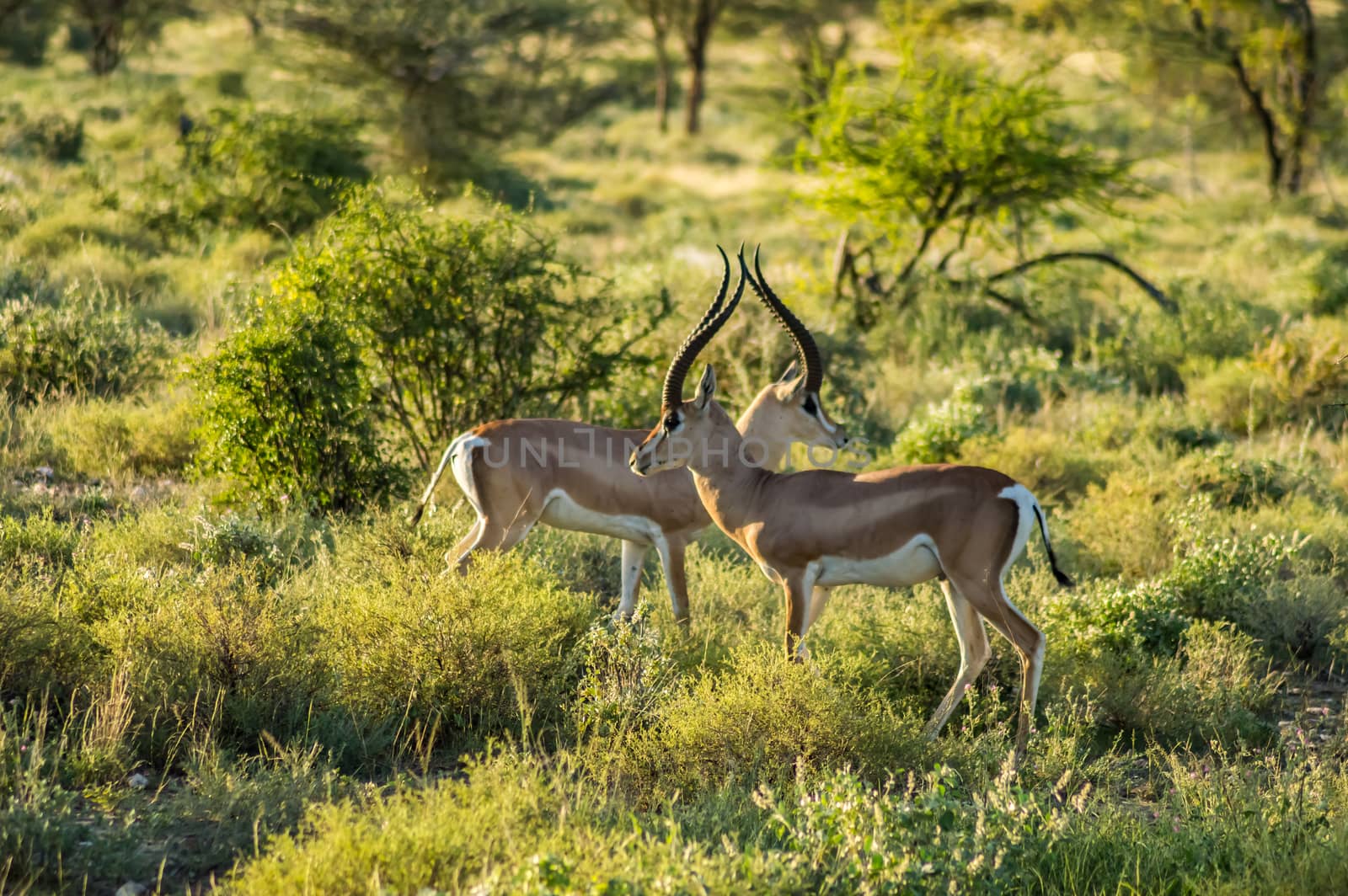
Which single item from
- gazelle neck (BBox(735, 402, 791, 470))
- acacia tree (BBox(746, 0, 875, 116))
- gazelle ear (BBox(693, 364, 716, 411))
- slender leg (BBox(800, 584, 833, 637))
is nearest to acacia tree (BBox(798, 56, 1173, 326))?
gazelle neck (BBox(735, 402, 791, 470))

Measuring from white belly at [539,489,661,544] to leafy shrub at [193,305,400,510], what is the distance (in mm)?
1674

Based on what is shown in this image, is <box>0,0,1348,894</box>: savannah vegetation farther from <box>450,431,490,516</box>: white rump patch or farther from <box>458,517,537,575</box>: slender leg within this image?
<box>450,431,490,516</box>: white rump patch

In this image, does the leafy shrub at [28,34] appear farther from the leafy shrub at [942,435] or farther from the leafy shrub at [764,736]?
the leafy shrub at [764,736]

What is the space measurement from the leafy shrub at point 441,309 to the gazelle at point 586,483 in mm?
1944

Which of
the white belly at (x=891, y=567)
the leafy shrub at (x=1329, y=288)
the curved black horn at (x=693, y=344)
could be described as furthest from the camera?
the leafy shrub at (x=1329, y=288)

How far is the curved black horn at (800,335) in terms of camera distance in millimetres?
6363

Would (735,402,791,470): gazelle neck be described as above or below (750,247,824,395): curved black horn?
below

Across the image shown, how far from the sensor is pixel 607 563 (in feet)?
25.8

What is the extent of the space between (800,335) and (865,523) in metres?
1.12

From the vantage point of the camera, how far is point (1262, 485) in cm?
930

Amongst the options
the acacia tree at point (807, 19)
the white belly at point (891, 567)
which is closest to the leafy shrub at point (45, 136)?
the white belly at point (891, 567)

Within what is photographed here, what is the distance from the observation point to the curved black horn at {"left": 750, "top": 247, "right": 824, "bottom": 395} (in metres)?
6.36

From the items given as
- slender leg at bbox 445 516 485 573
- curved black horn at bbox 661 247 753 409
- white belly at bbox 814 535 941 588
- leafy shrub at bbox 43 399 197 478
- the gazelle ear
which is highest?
curved black horn at bbox 661 247 753 409

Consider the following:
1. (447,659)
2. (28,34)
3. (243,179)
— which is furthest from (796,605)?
(28,34)
